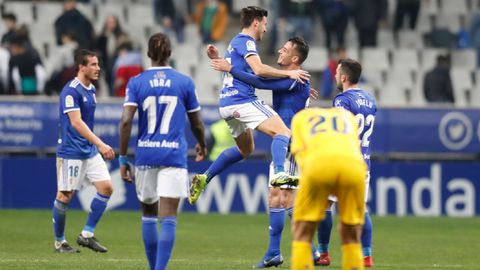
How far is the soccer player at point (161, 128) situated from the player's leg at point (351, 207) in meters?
1.76

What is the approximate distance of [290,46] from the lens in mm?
13617

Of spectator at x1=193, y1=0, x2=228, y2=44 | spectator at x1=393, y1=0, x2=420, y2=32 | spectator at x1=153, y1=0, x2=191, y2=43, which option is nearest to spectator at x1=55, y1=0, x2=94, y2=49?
spectator at x1=153, y1=0, x2=191, y2=43

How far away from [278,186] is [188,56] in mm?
14228

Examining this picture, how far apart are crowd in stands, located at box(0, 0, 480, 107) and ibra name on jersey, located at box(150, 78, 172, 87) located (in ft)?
39.2

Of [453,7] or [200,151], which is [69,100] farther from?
[453,7]

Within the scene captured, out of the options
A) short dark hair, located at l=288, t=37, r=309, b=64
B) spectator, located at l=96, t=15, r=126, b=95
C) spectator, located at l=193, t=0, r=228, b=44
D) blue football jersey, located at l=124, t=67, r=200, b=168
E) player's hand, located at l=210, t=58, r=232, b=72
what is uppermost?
spectator, located at l=193, t=0, r=228, b=44

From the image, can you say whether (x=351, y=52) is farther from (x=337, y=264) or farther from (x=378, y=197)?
(x=337, y=264)

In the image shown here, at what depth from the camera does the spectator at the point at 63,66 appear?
2352 cm

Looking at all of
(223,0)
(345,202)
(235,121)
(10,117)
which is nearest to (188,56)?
(223,0)

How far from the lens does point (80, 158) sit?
590 inches

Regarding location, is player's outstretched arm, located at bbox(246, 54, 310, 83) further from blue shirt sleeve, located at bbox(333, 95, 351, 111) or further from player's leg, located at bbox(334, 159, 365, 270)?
player's leg, located at bbox(334, 159, 365, 270)

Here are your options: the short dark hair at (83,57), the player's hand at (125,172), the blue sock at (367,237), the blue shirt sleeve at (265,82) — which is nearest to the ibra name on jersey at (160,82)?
the player's hand at (125,172)

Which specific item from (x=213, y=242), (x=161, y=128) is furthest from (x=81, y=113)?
(x=161, y=128)

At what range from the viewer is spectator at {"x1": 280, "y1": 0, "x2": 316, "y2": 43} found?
2773 cm
